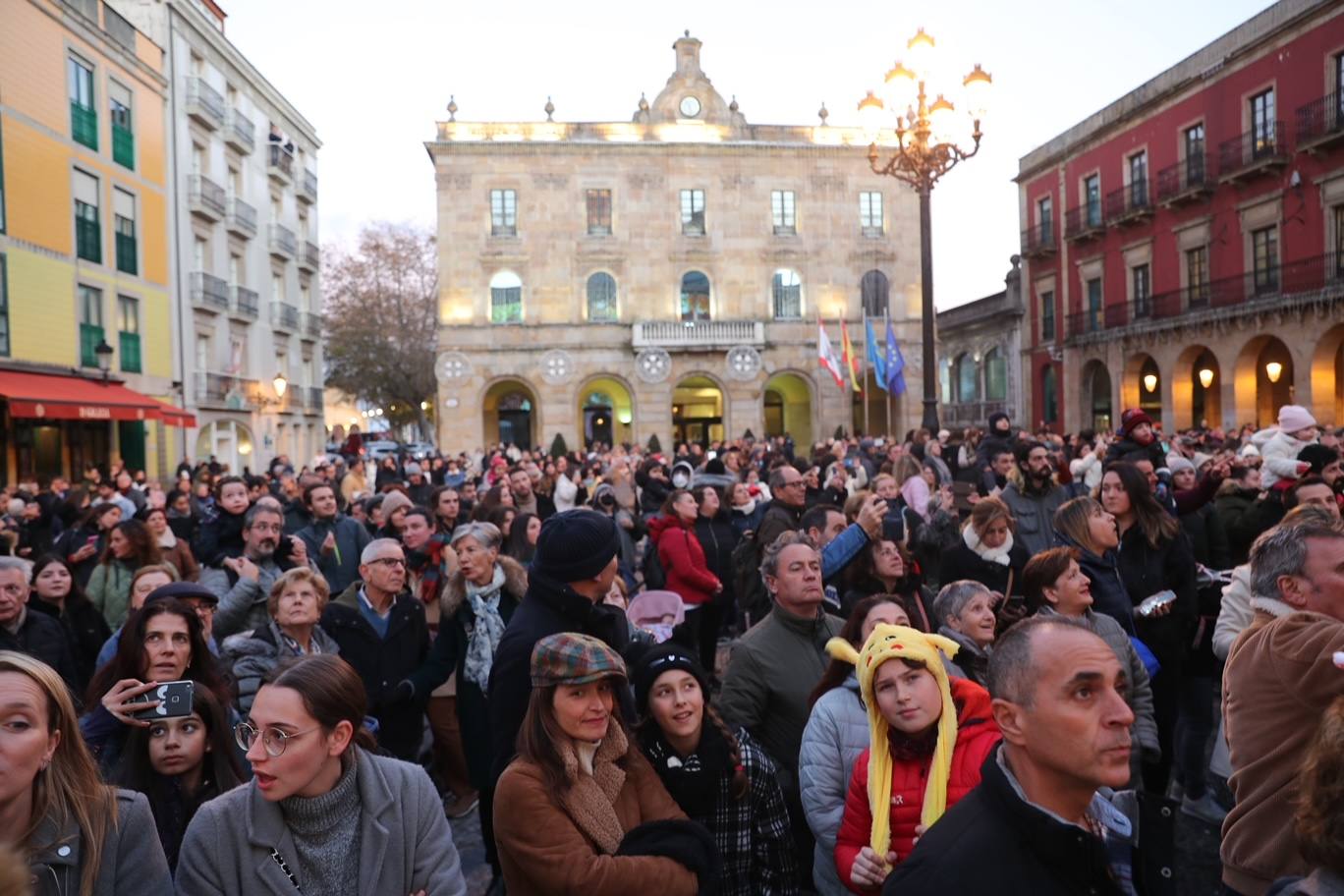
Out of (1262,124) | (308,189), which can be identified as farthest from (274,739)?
(308,189)

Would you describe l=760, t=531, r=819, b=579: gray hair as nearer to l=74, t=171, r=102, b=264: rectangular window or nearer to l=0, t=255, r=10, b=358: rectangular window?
l=0, t=255, r=10, b=358: rectangular window

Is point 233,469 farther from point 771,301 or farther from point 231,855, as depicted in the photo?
point 231,855

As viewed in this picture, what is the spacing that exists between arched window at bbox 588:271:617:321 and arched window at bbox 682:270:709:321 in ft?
8.66

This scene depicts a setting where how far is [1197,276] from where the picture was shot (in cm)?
2658

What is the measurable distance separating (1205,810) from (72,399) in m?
20.6

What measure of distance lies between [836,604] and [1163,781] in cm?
215

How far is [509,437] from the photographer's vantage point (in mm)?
38250

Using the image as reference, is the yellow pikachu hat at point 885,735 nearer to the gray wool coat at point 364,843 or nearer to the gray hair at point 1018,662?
the gray hair at point 1018,662

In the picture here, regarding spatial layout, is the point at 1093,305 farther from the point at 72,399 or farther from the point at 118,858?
the point at 118,858

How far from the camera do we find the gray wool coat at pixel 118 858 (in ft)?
7.58

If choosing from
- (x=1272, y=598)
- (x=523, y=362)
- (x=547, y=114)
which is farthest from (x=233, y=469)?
(x=1272, y=598)

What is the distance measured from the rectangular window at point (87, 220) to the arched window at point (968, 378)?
31348mm

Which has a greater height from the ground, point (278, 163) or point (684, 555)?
point (278, 163)

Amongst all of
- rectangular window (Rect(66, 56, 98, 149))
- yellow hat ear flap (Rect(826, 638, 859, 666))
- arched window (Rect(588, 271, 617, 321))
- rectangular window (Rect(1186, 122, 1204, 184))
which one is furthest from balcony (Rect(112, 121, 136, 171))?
rectangular window (Rect(1186, 122, 1204, 184))
